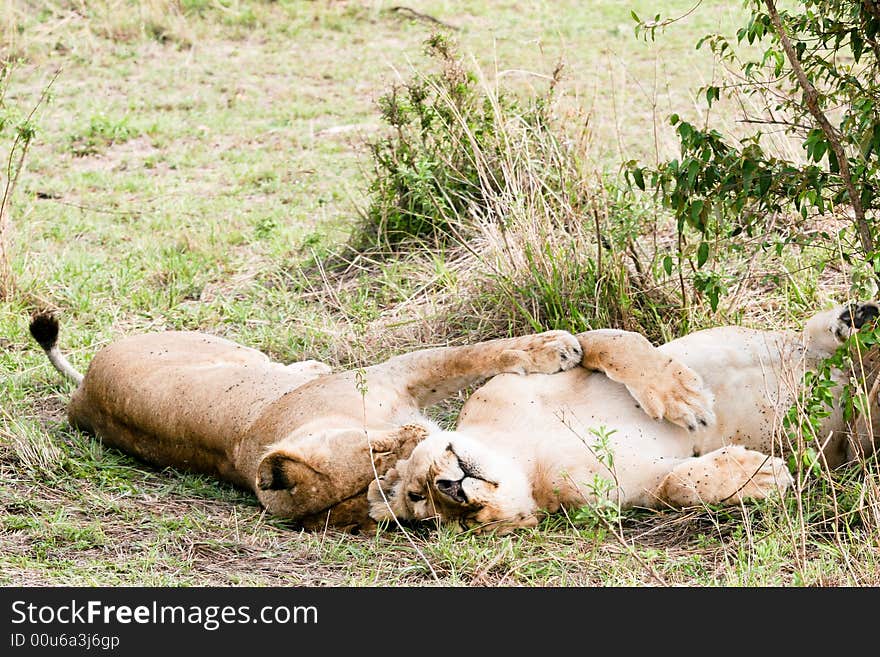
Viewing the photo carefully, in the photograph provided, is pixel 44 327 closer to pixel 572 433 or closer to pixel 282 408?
pixel 282 408

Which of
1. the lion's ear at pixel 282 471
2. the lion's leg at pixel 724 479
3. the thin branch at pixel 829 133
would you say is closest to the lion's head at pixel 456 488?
the lion's ear at pixel 282 471

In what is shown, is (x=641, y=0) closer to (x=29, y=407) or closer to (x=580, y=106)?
(x=580, y=106)

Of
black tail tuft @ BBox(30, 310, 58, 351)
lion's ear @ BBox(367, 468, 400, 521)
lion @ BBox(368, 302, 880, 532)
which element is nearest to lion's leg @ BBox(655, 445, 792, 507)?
lion @ BBox(368, 302, 880, 532)

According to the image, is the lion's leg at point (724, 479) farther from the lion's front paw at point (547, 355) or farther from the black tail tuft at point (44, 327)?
the black tail tuft at point (44, 327)

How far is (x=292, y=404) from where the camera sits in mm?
4016

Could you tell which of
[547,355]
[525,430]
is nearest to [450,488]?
[525,430]

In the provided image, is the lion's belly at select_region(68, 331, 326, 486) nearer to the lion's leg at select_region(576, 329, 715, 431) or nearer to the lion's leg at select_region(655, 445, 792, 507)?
the lion's leg at select_region(576, 329, 715, 431)

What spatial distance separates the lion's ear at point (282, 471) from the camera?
3551 mm

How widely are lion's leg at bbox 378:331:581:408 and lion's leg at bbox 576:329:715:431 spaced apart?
0.48ft

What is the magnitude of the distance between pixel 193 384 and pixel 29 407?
1103 millimetres

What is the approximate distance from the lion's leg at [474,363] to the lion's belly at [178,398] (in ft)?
1.76

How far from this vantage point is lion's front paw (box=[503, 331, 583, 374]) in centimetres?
388

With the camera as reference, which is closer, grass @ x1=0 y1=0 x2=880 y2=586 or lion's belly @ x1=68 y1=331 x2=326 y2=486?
grass @ x1=0 y1=0 x2=880 y2=586

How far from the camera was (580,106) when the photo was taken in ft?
16.8
